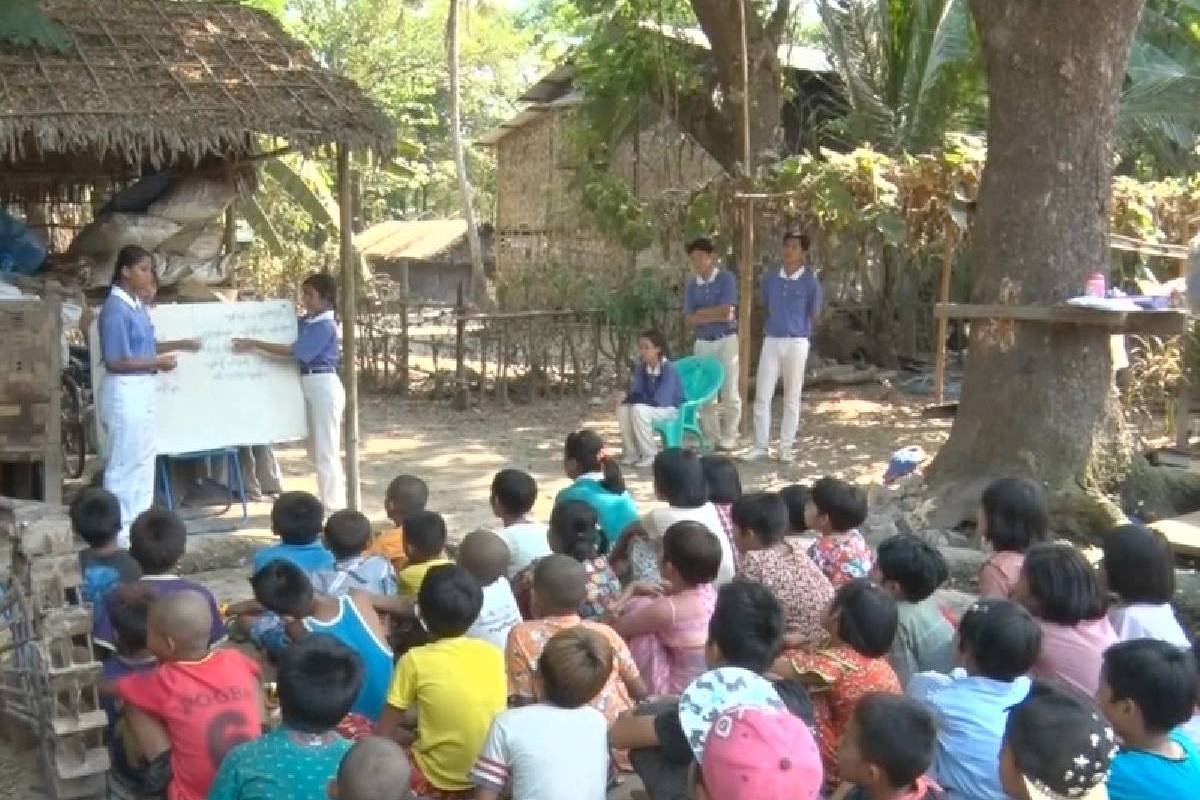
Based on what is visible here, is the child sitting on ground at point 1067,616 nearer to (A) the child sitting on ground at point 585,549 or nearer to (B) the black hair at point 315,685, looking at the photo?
(A) the child sitting on ground at point 585,549

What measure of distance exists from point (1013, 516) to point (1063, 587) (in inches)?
31.9

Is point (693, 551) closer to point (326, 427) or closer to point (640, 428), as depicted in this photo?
point (326, 427)

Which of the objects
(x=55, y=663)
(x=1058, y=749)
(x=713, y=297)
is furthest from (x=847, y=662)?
(x=713, y=297)

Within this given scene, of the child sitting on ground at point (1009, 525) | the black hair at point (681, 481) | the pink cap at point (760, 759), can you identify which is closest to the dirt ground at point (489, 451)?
the black hair at point (681, 481)

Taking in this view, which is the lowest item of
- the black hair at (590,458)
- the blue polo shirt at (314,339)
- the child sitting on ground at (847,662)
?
the child sitting on ground at (847,662)

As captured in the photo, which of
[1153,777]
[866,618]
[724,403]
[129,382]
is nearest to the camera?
[1153,777]

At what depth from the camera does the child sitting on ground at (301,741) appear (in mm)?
3311

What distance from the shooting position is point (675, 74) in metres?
14.2

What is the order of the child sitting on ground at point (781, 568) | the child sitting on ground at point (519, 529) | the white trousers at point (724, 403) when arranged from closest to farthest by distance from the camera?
the child sitting on ground at point (781, 568), the child sitting on ground at point (519, 529), the white trousers at point (724, 403)

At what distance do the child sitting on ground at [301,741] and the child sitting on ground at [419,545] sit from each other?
141cm

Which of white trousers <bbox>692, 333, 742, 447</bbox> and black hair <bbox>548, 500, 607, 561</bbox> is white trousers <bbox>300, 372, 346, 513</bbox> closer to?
black hair <bbox>548, 500, 607, 561</bbox>

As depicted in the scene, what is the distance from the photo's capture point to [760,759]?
292 cm

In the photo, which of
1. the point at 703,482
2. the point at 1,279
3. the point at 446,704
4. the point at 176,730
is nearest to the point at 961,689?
the point at 446,704

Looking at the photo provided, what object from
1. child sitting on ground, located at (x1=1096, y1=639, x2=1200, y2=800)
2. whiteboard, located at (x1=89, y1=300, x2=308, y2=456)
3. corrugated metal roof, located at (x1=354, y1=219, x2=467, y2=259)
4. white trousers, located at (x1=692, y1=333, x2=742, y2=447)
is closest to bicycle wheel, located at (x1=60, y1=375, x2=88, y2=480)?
whiteboard, located at (x1=89, y1=300, x2=308, y2=456)
